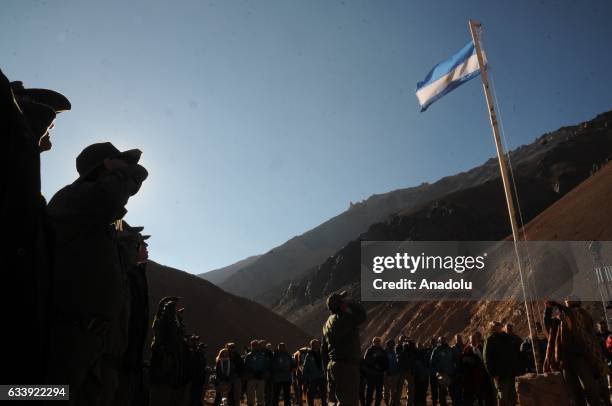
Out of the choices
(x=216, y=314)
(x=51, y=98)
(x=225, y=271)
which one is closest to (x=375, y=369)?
(x=51, y=98)

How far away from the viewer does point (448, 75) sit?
12.1 metres

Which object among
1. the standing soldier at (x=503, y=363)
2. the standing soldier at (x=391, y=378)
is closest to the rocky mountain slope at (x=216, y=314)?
the standing soldier at (x=391, y=378)

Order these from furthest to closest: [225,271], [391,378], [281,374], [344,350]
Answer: [225,271], [281,374], [391,378], [344,350]

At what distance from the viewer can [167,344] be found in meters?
6.70

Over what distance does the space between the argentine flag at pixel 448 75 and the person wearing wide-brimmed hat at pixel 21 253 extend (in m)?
11.5

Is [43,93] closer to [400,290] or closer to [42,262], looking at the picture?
[42,262]

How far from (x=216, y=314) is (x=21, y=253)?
43778 millimetres

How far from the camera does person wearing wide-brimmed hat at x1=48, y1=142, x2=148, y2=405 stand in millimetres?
2311

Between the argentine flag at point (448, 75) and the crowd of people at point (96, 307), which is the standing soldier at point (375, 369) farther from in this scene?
the argentine flag at point (448, 75)

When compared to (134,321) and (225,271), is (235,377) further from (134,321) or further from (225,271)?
(225,271)

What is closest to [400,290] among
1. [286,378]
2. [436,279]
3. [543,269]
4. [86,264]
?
[436,279]

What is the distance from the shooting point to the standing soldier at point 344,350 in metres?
6.33

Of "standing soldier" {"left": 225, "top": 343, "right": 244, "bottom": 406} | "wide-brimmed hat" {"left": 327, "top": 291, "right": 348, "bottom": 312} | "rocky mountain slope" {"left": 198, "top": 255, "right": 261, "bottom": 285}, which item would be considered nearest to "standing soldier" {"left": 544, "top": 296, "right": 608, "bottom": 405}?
"wide-brimmed hat" {"left": 327, "top": 291, "right": 348, "bottom": 312}

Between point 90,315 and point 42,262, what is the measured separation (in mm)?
1288
